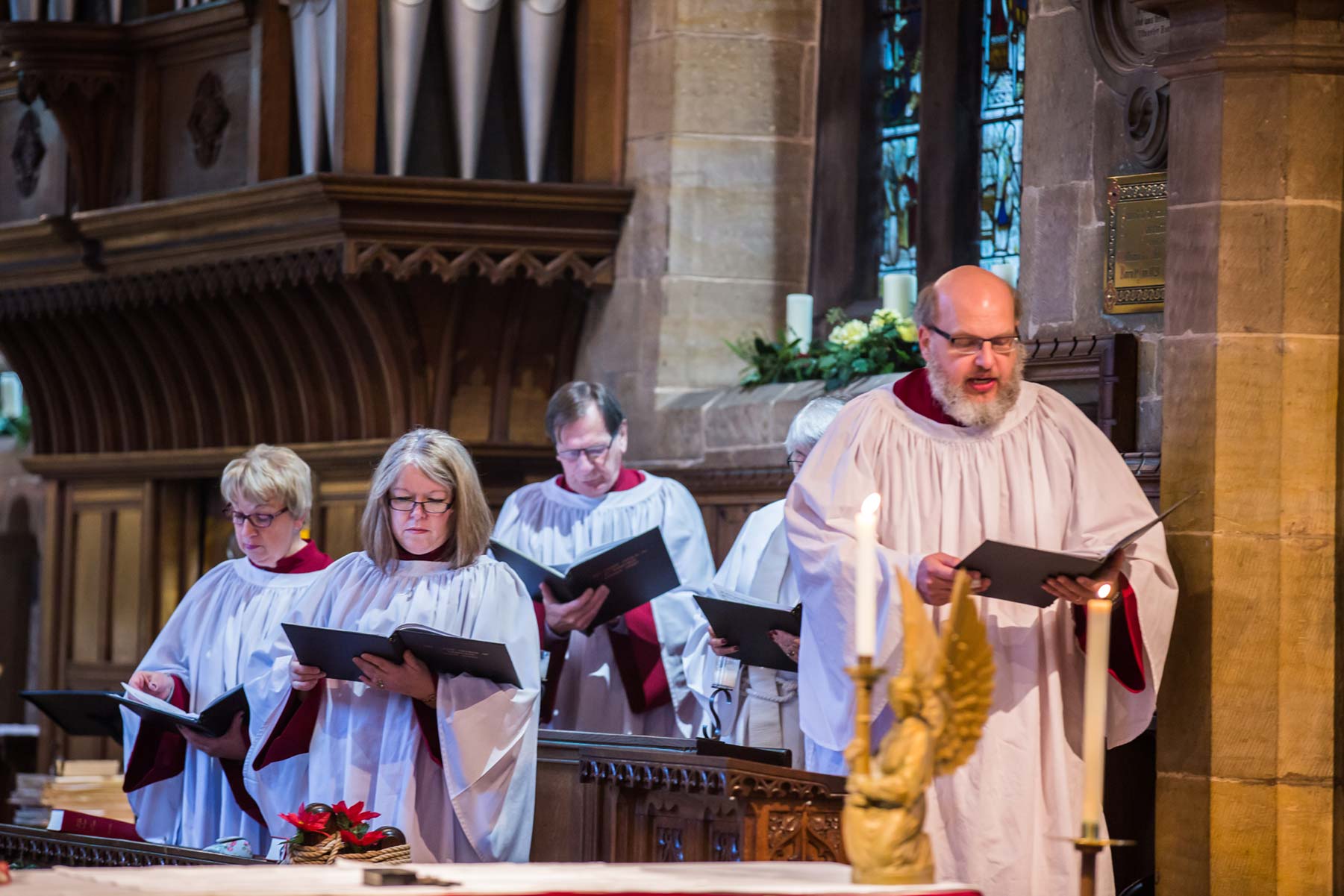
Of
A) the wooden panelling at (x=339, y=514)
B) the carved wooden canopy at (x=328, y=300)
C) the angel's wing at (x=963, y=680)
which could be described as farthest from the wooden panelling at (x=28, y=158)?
the angel's wing at (x=963, y=680)

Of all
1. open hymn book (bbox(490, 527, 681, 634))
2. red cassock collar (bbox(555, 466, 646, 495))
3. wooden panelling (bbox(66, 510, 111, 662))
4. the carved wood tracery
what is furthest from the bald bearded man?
wooden panelling (bbox(66, 510, 111, 662))

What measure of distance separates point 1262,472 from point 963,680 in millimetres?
2081

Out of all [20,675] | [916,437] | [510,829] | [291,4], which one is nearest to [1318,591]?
[916,437]

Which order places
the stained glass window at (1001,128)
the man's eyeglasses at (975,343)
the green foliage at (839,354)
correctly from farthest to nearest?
the stained glass window at (1001,128) → the green foliage at (839,354) → the man's eyeglasses at (975,343)

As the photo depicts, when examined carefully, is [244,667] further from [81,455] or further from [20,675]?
[20,675]

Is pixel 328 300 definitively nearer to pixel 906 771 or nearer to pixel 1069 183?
pixel 1069 183

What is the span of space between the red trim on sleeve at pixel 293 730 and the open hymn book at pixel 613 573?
85 cm

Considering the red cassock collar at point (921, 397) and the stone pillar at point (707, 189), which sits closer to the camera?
the red cassock collar at point (921, 397)

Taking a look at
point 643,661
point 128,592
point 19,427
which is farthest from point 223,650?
point 19,427

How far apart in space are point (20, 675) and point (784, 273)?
5818 millimetres

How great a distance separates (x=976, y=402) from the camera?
5.41 metres

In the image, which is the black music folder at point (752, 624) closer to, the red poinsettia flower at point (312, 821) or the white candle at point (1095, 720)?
the red poinsettia flower at point (312, 821)

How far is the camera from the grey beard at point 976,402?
5410mm

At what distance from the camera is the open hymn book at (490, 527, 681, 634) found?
6.87m
